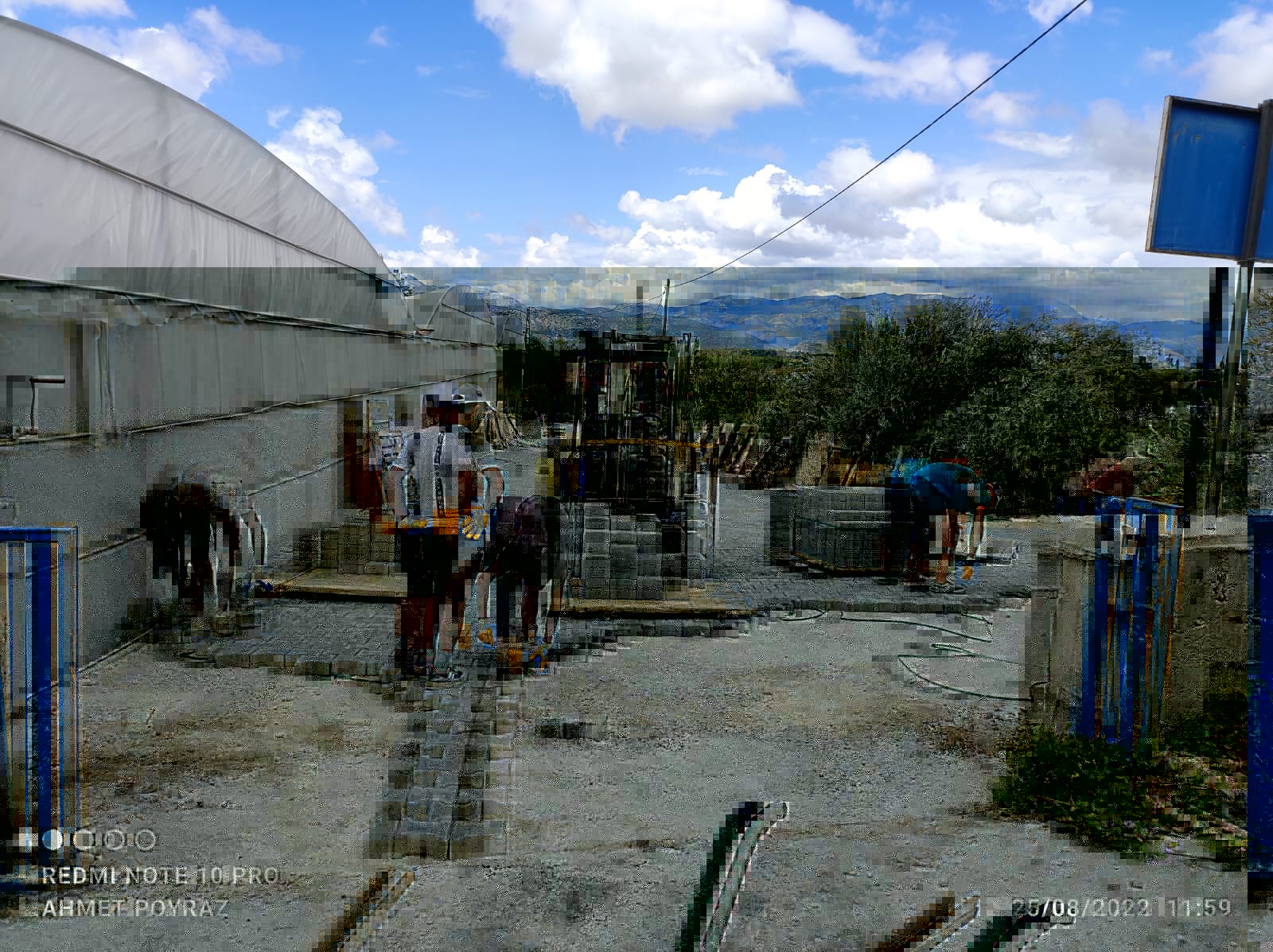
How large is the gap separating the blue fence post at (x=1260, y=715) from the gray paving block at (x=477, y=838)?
2915mm

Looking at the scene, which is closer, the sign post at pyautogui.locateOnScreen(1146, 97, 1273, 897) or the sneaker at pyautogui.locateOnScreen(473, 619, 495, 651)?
the sign post at pyautogui.locateOnScreen(1146, 97, 1273, 897)

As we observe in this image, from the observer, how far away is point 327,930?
370 cm

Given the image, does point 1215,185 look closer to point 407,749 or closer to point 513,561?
point 513,561

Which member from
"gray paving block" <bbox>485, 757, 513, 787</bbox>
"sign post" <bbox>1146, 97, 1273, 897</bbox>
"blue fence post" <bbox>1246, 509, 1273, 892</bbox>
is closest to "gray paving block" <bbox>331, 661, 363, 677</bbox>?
"gray paving block" <bbox>485, 757, 513, 787</bbox>

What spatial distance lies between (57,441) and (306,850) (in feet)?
12.9

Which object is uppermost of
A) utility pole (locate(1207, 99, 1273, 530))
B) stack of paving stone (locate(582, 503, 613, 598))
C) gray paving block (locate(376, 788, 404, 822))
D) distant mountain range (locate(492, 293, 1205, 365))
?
distant mountain range (locate(492, 293, 1205, 365))

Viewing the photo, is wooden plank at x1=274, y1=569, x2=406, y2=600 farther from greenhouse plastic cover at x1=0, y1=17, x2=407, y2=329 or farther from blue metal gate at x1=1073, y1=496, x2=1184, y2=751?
blue metal gate at x1=1073, y1=496, x2=1184, y2=751

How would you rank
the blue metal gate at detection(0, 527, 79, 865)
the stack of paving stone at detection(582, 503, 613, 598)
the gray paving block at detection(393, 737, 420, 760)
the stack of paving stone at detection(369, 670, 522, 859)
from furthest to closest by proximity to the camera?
the stack of paving stone at detection(582, 503, 613, 598) < the gray paving block at detection(393, 737, 420, 760) < the stack of paving stone at detection(369, 670, 522, 859) < the blue metal gate at detection(0, 527, 79, 865)

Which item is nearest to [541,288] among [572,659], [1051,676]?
[572,659]

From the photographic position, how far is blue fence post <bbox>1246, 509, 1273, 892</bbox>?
13.4 ft

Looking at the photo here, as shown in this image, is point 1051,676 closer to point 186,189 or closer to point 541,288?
point 186,189

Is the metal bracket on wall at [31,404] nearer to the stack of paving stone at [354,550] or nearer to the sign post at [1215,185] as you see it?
the stack of paving stone at [354,550]

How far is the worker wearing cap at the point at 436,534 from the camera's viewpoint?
691cm
